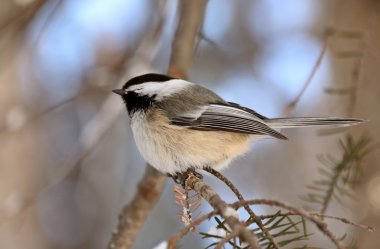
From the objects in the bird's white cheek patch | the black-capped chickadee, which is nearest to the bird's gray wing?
the black-capped chickadee

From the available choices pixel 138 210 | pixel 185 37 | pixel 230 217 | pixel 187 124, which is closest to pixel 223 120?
pixel 187 124

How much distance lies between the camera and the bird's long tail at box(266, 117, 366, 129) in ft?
6.10

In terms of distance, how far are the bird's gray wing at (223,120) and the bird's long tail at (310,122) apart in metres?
0.06

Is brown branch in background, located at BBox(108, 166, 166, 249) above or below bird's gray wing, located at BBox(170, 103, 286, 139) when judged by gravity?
below

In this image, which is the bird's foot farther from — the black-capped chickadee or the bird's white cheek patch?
the bird's white cheek patch

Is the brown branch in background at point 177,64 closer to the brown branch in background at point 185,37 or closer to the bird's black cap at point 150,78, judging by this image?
the brown branch in background at point 185,37

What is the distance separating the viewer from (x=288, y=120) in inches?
80.8

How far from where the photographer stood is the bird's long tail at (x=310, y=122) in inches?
73.2

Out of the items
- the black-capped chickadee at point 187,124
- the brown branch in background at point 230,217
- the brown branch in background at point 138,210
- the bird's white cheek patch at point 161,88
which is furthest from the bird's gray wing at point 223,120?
the brown branch in background at point 230,217

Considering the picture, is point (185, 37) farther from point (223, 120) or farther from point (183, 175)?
point (183, 175)

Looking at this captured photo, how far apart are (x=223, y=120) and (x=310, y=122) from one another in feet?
1.24

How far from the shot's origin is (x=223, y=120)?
2092 mm

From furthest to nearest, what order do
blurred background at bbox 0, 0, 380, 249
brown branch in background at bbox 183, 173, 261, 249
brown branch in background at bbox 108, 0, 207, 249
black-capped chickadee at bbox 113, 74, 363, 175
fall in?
blurred background at bbox 0, 0, 380, 249, brown branch in background at bbox 108, 0, 207, 249, black-capped chickadee at bbox 113, 74, 363, 175, brown branch in background at bbox 183, 173, 261, 249

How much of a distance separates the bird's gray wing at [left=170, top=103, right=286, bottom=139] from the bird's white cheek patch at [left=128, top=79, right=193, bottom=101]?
0.49 ft
